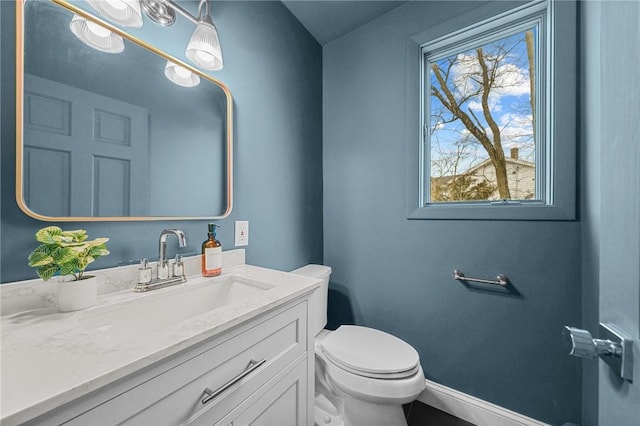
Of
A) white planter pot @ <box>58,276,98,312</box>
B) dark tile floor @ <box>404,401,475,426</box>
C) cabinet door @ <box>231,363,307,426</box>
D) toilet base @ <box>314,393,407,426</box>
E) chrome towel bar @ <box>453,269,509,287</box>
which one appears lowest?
dark tile floor @ <box>404,401,475,426</box>

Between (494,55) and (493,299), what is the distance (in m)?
1.31

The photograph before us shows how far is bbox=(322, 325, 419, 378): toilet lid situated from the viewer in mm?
985

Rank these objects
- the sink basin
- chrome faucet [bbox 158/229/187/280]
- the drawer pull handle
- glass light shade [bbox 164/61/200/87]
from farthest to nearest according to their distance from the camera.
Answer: glass light shade [bbox 164/61/200/87] → chrome faucet [bbox 158/229/187/280] → the sink basin → the drawer pull handle

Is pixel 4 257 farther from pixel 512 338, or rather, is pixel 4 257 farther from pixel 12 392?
pixel 512 338

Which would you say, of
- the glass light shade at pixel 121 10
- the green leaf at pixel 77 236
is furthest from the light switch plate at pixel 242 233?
the glass light shade at pixel 121 10

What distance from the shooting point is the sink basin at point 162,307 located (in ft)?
2.01

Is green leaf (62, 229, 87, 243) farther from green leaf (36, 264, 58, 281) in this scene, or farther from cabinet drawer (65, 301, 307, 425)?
cabinet drawer (65, 301, 307, 425)

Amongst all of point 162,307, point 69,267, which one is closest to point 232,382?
Answer: point 162,307

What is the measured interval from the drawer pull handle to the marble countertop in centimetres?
13

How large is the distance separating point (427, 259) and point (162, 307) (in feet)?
4.21

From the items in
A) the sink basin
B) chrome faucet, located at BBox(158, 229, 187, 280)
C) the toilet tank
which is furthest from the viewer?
the toilet tank

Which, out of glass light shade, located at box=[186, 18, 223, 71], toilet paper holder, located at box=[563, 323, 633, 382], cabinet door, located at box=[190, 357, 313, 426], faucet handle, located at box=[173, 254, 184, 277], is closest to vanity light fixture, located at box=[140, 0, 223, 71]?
glass light shade, located at box=[186, 18, 223, 71]

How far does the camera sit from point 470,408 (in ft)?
4.05

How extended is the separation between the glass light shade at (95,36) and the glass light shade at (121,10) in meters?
0.05
